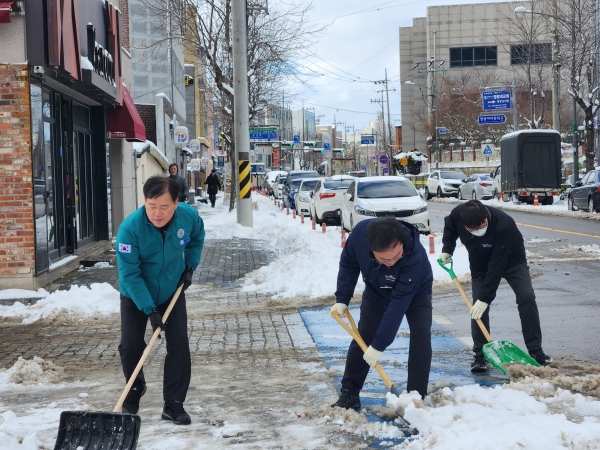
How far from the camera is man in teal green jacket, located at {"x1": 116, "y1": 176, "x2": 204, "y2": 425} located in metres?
5.50

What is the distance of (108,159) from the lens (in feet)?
65.6

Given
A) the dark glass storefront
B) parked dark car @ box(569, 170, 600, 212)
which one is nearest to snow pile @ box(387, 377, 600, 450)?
the dark glass storefront

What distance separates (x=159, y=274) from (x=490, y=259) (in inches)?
117

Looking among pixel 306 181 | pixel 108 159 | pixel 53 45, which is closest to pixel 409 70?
pixel 306 181

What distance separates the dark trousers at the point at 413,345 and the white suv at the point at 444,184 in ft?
137

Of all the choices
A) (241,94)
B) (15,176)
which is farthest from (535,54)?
(15,176)

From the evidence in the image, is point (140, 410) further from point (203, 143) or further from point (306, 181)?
point (203, 143)

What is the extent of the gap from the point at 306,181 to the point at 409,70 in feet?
194

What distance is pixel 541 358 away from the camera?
725cm

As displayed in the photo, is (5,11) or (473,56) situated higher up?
(473,56)

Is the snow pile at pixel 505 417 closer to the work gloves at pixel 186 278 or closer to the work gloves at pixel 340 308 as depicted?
the work gloves at pixel 340 308

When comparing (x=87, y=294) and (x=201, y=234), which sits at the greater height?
(x=201, y=234)

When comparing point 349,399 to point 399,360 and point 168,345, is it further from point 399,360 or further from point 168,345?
point 399,360

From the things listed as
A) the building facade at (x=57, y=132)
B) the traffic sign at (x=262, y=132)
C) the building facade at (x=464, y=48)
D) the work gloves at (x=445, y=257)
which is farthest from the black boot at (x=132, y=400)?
the building facade at (x=464, y=48)
